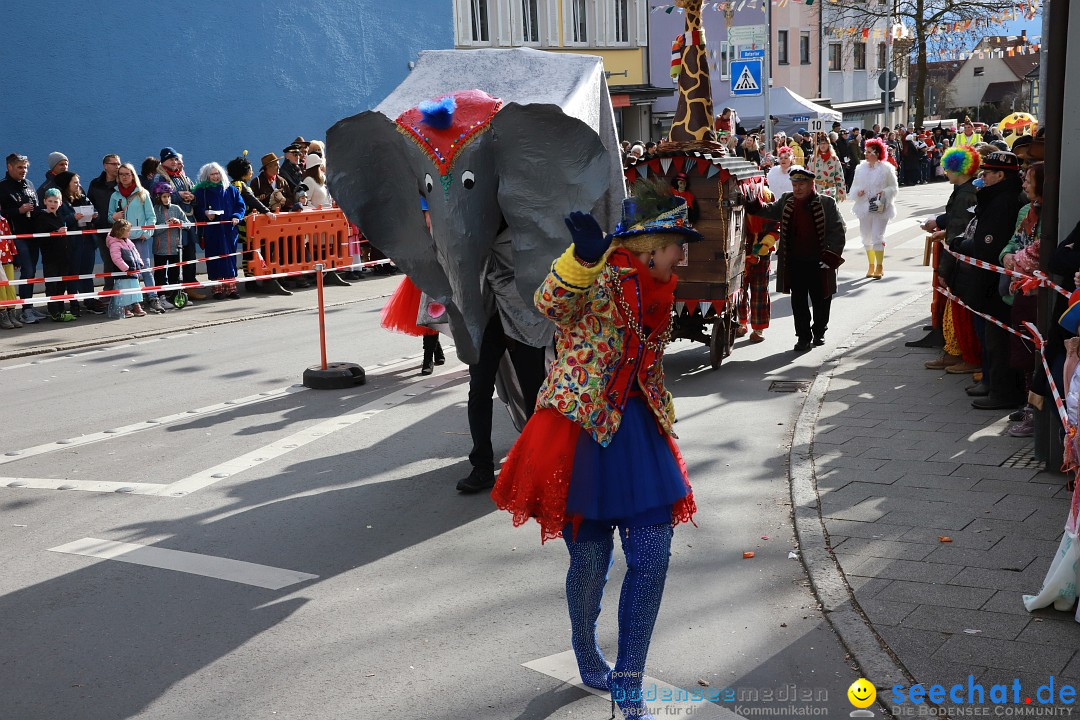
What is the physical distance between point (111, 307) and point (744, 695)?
1174cm

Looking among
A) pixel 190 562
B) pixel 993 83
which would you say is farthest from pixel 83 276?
pixel 993 83

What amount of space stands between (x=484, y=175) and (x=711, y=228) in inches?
177

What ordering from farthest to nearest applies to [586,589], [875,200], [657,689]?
[875,200]
[657,689]
[586,589]

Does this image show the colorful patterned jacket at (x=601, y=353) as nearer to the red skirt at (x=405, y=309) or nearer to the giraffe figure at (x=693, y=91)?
the red skirt at (x=405, y=309)

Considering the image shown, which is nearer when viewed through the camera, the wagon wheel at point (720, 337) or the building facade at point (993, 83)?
the wagon wheel at point (720, 337)

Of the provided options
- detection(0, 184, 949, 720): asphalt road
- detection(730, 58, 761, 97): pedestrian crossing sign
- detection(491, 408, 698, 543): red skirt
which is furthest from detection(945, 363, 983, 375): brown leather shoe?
detection(730, 58, 761, 97): pedestrian crossing sign

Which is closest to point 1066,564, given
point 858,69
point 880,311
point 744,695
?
point 744,695

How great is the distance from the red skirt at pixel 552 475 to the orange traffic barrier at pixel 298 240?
505 inches

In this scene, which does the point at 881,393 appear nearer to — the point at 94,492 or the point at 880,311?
the point at 880,311

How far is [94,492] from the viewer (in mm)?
7074

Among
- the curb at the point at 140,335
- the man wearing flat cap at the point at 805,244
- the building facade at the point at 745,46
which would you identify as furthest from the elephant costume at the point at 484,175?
the building facade at the point at 745,46

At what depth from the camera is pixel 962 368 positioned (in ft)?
32.4

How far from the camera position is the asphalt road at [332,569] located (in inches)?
174

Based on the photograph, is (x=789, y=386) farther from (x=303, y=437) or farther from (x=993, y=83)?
(x=993, y=83)
